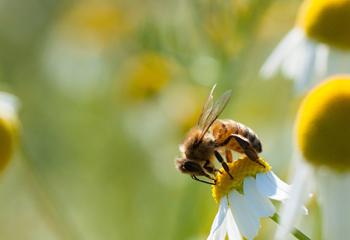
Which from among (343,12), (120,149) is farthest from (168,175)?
(343,12)

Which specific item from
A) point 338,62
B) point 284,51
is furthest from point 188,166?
point 284,51

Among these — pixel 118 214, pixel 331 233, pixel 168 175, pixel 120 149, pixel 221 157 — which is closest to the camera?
pixel 331 233

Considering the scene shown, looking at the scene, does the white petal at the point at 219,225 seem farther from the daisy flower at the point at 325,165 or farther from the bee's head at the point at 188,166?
the bee's head at the point at 188,166

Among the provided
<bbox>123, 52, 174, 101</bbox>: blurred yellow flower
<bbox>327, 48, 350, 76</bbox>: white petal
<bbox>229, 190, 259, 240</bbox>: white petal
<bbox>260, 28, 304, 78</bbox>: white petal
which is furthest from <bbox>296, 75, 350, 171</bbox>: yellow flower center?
<bbox>123, 52, 174, 101</bbox>: blurred yellow flower

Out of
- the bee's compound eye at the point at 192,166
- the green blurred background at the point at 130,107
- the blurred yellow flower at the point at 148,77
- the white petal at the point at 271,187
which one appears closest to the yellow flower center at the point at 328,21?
the green blurred background at the point at 130,107

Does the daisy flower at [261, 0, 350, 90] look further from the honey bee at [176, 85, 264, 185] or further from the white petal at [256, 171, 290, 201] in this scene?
the white petal at [256, 171, 290, 201]

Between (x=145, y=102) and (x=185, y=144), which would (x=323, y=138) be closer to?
(x=185, y=144)

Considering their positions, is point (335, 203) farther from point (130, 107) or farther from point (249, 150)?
point (130, 107)
